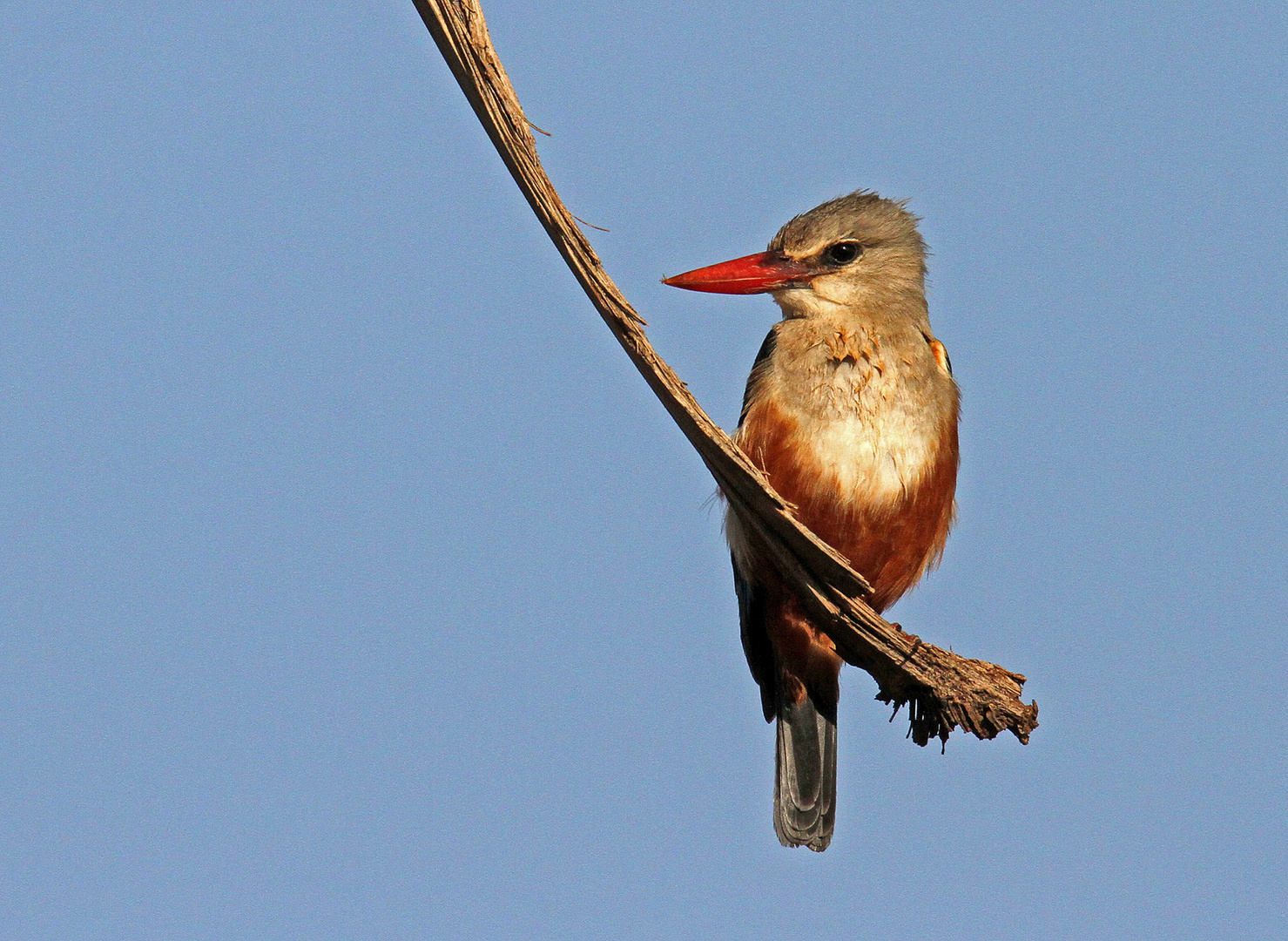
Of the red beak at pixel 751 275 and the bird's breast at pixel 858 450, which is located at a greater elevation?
the red beak at pixel 751 275

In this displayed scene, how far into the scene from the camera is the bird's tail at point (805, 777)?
19.1 ft

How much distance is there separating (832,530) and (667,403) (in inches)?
60.1

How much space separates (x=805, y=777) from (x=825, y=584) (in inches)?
71.0

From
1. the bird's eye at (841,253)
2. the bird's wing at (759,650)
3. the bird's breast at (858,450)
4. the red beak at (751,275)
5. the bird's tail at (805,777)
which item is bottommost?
the bird's tail at (805,777)

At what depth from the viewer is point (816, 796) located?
5.87 m

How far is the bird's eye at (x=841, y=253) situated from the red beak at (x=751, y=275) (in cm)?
11

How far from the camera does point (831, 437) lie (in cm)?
529

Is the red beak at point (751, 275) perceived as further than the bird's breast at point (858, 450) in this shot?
Yes

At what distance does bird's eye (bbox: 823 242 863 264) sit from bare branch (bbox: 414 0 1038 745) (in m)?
1.74

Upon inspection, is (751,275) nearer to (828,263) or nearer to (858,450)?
(828,263)

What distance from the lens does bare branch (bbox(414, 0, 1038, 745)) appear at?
3896 mm

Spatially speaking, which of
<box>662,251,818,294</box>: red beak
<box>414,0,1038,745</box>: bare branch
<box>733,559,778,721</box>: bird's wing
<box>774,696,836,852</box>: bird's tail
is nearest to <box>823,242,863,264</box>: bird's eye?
<box>662,251,818,294</box>: red beak

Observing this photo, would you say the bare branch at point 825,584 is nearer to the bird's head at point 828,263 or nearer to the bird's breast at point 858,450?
the bird's breast at point 858,450

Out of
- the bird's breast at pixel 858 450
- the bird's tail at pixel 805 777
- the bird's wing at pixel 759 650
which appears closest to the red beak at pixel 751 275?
the bird's breast at pixel 858 450
